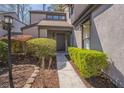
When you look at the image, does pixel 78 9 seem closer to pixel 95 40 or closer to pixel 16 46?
pixel 95 40

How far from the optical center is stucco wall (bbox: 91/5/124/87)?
19.1 feet

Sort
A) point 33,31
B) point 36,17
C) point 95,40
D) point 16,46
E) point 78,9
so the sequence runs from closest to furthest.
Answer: point 95,40 → point 78,9 → point 16,46 → point 33,31 → point 36,17

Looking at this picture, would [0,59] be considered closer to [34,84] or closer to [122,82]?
[34,84]

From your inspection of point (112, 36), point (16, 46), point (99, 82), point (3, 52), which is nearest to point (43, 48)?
point (3, 52)

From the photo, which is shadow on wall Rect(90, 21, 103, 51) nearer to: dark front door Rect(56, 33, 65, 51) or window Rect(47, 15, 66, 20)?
dark front door Rect(56, 33, 65, 51)

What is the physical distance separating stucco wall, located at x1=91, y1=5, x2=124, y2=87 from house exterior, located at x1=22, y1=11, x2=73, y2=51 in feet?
30.4

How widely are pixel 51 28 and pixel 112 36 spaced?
11.2 metres

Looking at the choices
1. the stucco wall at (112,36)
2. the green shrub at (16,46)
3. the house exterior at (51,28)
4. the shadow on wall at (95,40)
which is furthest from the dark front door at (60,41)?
the stucco wall at (112,36)

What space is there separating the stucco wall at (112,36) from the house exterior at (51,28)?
9.27 metres

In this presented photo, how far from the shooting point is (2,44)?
1082 cm

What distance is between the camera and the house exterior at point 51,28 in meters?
17.0

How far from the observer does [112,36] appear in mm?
6469

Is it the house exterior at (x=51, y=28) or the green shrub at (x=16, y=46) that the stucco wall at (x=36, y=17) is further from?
the green shrub at (x=16, y=46)

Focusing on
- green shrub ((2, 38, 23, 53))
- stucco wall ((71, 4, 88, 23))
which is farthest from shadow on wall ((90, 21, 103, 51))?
green shrub ((2, 38, 23, 53))
